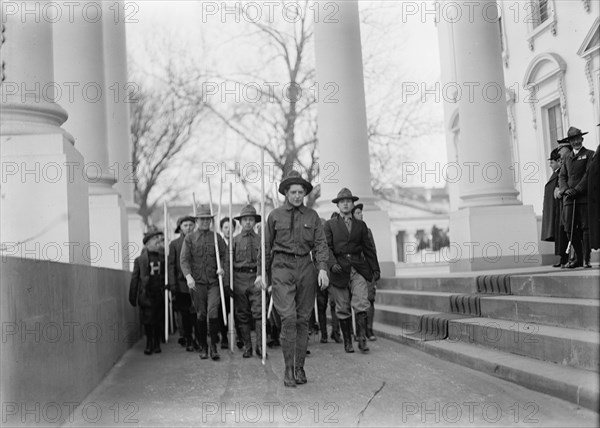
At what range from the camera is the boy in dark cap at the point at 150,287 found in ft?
36.8

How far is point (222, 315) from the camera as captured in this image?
11383 millimetres

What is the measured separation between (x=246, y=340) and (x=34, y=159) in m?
4.29

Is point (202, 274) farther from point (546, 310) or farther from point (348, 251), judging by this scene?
point (546, 310)

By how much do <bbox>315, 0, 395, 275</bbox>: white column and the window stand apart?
7946 mm

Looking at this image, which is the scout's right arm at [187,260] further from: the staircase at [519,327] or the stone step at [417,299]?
the stone step at [417,299]

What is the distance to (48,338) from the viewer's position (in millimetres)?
5668

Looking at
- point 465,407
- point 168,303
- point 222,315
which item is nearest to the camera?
point 465,407

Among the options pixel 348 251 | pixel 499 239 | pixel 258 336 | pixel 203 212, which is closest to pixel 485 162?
pixel 499 239

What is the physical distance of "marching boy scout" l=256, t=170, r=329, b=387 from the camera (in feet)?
26.2

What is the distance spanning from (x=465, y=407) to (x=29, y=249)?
4.15 meters

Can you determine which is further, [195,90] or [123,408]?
[195,90]

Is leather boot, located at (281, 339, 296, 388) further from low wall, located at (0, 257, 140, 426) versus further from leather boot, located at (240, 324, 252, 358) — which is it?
leather boot, located at (240, 324, 252, 358)

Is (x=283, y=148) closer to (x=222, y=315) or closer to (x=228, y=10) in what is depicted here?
(x=228, y=10)

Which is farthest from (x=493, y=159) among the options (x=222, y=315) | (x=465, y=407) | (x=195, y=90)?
(x=195, y=90)
